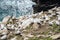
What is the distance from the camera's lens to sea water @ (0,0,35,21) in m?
15.1

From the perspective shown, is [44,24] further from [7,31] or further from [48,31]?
[7,31]

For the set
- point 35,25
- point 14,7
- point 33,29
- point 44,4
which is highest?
point 14,7

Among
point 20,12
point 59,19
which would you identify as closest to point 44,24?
point 59,19

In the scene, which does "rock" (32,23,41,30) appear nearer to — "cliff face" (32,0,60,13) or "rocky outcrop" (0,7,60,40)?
"rocky outcrop" (0,7,60,40)

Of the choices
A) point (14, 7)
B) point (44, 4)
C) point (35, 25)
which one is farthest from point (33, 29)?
point (14, 7)

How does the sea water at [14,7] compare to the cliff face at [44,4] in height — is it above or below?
above

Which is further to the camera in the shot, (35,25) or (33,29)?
(35,25)

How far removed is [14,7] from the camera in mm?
16359

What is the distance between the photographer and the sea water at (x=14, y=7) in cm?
1513

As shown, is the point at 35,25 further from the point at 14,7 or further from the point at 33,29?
the point at 14,7

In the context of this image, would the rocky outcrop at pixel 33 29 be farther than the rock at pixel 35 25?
No

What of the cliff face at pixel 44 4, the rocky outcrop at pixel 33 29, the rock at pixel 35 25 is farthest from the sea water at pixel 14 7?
the rock at pixel 35 25

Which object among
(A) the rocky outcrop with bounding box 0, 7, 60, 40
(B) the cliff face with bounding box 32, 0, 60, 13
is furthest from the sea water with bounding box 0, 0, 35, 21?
(A) the rocky outcrop with bounding box 0, 7, 60, 40

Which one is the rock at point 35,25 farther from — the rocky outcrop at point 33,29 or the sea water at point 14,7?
the sea water at point 14,7
